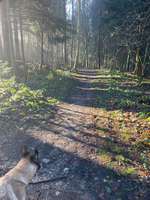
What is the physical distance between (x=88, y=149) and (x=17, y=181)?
2946mm

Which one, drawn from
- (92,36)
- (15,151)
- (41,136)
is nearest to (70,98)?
(41,136)

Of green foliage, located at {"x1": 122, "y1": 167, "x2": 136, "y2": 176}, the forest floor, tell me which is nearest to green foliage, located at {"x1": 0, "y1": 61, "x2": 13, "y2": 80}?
the forest floor

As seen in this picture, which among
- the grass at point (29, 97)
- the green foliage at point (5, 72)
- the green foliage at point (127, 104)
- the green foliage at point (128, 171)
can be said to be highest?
the green foliage at point (5, 72)

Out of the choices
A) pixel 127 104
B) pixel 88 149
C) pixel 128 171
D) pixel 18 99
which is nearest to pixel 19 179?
pixel 128 171

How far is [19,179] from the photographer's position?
361 cm

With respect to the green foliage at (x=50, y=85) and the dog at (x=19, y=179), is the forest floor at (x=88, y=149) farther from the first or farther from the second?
the green foliage at (x=50, y=85)

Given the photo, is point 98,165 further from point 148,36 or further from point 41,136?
point 148,36

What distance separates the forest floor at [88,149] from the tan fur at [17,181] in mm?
849

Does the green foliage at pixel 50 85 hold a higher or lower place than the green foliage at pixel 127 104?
higher

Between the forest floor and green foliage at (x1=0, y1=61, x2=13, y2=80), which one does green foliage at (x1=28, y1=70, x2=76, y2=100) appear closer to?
green foliage at (x1=0, y1=61, x2=13, y2=80)

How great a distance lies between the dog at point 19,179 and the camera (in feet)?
10.9

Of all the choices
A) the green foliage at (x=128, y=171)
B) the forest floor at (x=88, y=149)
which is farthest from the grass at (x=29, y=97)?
the green foliage at (x=128, y=171)

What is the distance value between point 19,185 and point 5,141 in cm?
331

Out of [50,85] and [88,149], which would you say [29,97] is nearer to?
[50,85]
